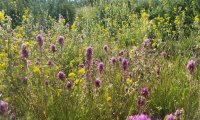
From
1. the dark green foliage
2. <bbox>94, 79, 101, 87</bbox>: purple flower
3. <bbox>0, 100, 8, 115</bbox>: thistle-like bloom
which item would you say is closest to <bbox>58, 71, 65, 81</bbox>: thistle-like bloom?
<bbox>94, 79, 101, 87</bbox>: purple flower

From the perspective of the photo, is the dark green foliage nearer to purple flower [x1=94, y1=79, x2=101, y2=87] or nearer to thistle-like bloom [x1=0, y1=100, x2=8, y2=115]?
purple flower [x1=94, y1=79, x2=101, y2=87]

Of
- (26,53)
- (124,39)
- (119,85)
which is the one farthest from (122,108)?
(124,39)

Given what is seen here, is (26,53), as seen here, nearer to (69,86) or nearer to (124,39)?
(69,86)

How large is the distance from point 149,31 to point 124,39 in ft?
2.42

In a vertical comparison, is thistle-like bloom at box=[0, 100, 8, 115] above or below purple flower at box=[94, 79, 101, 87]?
above

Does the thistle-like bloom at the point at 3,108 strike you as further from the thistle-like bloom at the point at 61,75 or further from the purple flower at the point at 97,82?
the purple flower at the point at 97,82

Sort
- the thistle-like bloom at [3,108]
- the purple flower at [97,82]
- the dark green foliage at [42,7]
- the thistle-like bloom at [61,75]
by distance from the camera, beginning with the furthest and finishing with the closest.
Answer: the dark green foliage at [42,7]
the purple flower at [97,82]
the thistle-like bloom at [61,75]
the thistle-like bloom at [3,108]

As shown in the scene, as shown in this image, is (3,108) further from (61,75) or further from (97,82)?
(97,82)

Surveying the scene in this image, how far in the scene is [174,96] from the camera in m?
3.10

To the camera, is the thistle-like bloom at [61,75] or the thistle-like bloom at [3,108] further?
the thistle-like bloom at [61,75]

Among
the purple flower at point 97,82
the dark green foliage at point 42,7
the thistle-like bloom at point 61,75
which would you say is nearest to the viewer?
the thistle-like bloom at point 61,75

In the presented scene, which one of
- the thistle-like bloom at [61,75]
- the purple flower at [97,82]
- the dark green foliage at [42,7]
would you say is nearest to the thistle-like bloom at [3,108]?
the thistle-like bloom at [61,75]

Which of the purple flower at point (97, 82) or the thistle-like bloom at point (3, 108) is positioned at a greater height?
the thistle-like bloom at point (3, 108)

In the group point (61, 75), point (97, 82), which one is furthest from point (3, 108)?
point (97, 82)
